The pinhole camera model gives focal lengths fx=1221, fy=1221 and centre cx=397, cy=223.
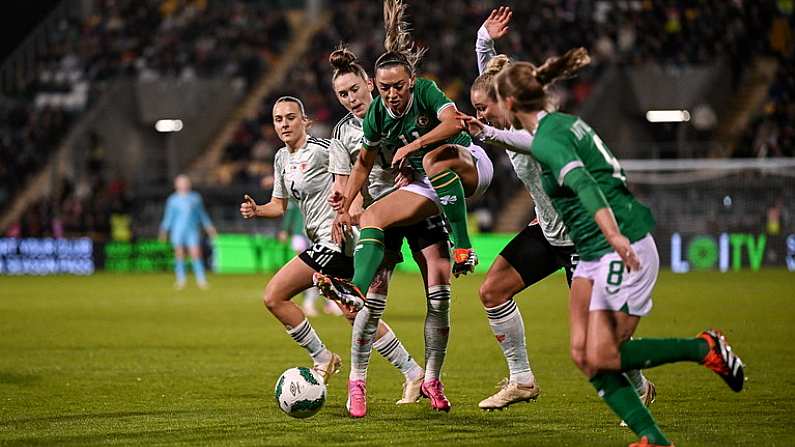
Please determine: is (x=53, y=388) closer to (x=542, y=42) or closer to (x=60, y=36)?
(x=542, y=42)

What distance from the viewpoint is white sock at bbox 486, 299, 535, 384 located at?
25.8 ft

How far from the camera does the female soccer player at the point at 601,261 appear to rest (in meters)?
5.91

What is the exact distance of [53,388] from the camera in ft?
30.8

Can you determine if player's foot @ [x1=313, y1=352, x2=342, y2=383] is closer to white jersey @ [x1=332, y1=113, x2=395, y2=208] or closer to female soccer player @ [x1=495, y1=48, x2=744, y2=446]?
white jersey @ [x1=332, y1=113, x2=395, y2=208]

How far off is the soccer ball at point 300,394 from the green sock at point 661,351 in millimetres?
2206

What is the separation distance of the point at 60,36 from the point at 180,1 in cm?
386

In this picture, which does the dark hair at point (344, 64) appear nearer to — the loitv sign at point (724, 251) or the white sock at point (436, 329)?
the white sock at point (436, 329)

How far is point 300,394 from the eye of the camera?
7430mm

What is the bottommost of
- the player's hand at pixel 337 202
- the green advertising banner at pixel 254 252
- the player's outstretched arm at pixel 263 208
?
the green advertising banner at pixel 254 252

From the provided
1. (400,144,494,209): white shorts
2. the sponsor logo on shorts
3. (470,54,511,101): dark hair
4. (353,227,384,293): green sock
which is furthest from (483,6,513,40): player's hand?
(353,227,384,293): green sock

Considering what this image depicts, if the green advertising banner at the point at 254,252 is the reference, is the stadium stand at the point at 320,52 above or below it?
above

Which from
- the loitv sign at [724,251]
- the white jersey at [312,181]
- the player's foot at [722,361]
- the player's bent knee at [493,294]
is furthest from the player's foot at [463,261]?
the loitv sign at [724,251]

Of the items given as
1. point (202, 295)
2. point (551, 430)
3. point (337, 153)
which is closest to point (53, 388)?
point (337, 153)

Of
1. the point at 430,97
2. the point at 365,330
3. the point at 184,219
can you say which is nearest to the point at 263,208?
the point at 365,330
